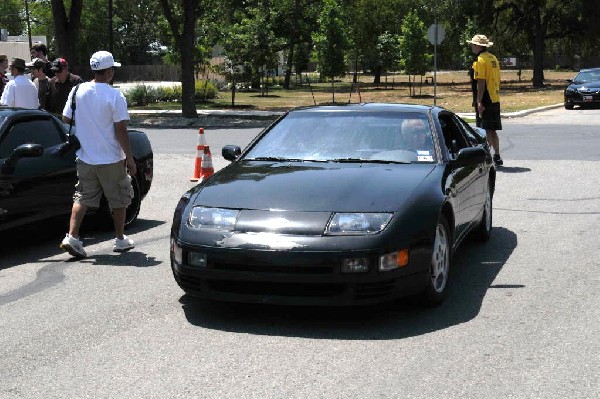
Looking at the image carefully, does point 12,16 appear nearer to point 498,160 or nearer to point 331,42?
point 331,42

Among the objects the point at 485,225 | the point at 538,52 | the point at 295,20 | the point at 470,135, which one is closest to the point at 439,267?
the point at 485,225

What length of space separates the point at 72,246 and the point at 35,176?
108cm

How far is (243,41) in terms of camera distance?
144 ft

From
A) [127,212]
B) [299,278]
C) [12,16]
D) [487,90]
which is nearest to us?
[299,278]

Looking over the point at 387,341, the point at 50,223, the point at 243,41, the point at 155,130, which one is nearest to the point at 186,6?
the point at 155,130

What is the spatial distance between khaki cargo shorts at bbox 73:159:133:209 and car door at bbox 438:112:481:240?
2.76 meters

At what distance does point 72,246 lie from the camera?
794cm

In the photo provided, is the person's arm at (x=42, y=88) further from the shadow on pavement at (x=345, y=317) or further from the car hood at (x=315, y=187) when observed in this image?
the shadow on pavement at (x=345, y=317)

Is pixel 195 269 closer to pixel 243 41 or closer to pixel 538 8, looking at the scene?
pixel 243 41

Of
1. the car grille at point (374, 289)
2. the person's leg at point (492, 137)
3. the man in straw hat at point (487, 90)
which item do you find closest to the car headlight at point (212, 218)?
the car grille at point (374, 289)

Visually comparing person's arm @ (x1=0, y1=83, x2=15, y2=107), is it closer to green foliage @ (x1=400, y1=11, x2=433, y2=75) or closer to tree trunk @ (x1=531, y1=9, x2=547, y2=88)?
green foliage @ (x1=400, y1=11, x2=433, y2=75)

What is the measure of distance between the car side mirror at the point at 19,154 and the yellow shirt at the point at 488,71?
7.79 metres

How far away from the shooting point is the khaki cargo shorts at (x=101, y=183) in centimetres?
795

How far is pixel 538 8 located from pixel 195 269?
52014 mm
